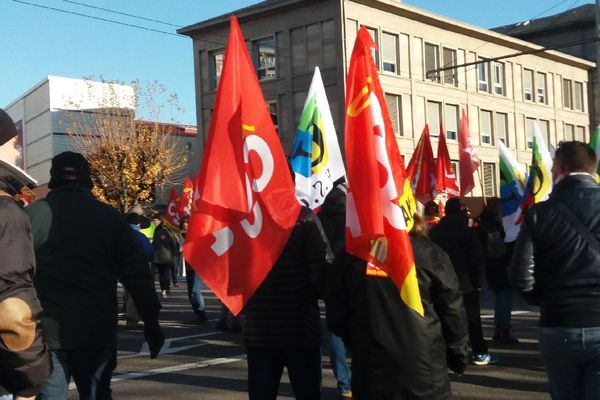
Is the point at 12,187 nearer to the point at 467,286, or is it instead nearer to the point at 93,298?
the point at 93,298

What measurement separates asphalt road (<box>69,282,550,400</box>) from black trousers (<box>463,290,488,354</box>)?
230 mm

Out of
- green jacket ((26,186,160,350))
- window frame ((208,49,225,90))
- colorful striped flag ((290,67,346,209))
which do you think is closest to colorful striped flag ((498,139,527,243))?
colorful striped flag ((290,67,346,209))

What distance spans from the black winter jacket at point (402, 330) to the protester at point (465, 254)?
4.07 metres

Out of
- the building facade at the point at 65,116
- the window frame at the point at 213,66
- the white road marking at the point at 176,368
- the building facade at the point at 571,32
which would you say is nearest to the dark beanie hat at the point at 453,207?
the white road marking at the point at 176,368

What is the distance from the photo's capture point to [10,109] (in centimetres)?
6062

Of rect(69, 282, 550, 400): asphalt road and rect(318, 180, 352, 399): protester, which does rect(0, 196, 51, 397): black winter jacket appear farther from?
rect(69, 282, 550, 400): asphalt road

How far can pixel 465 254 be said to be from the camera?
8.18 meters

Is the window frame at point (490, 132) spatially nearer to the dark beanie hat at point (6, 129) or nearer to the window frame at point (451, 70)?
the window frame at point (451, 70)

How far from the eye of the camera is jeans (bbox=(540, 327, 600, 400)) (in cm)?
382

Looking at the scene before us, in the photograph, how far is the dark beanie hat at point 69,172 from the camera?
4.35 meters

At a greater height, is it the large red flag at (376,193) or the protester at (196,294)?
the large red flag at (376,193)

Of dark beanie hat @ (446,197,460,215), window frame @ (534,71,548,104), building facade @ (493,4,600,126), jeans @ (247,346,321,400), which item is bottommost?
jeans @ (247,346,321,400)

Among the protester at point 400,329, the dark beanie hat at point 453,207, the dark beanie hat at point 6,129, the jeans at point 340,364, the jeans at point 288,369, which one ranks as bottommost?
the jeans at point 340,364

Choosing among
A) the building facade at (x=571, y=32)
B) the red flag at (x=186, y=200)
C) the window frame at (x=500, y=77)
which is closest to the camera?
the red flag at (x=186, y=200)
